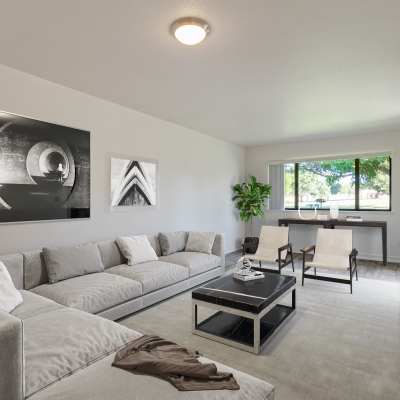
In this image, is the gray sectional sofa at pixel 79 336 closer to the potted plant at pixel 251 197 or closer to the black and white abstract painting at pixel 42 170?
the black and white abstract painting at pixel 42 170

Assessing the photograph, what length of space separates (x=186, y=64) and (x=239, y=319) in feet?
A: 8.90

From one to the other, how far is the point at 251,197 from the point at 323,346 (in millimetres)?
4526

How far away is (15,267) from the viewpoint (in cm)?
281

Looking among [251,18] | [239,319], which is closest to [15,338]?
[239,319]

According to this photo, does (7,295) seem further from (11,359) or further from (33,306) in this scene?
(11,359)

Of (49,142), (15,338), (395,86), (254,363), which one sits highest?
(395,86)

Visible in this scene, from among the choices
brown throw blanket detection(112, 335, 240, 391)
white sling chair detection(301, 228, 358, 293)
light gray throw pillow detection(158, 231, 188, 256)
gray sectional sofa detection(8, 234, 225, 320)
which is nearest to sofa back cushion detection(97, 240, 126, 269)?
gray sectional sofa detection(8, 234, 225, 320)

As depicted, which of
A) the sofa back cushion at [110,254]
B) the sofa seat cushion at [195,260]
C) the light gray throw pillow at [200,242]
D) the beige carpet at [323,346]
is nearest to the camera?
the beige carpet at [323,346]

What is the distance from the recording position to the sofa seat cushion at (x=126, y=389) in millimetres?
1343

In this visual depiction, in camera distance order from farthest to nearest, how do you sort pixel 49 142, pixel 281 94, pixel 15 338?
pixel 281 94
pixel 49 142
pixel 15 338

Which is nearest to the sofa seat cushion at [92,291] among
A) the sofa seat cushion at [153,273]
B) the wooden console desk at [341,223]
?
the sofa seat cushion at [153,273]

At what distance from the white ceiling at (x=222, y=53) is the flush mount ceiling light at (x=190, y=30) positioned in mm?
62

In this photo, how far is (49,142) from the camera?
3420 millimetres

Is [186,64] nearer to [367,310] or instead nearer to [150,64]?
[150,64]
